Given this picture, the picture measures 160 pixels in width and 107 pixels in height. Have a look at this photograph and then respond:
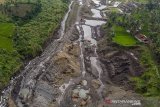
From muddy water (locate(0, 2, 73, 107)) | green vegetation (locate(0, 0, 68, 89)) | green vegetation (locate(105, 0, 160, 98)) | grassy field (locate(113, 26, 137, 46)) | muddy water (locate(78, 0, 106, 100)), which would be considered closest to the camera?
muddy water (locate(0, 2, 73, 107))

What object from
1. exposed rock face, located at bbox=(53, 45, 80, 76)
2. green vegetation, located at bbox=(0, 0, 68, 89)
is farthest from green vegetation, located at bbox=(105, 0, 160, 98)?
green vegetation, located at bbox=(0, 0, 68, 89)

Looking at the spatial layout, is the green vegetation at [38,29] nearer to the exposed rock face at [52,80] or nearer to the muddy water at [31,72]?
the muddy water at [31,72]

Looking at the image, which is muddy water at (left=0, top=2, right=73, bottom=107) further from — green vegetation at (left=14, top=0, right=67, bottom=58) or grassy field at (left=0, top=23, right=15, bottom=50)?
grassy field at (left=0, top=23, right=15, bottom=50)

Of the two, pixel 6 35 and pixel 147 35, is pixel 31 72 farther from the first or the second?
pixel 147 35

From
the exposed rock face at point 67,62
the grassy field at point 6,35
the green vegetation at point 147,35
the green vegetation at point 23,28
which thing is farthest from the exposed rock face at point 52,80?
the green vegetation at point 147,35

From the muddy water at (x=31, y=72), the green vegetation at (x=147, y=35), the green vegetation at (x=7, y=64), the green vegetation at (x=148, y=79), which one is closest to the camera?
the muddy water at (x=31, y=72)

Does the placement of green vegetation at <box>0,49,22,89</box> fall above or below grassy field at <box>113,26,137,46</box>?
above

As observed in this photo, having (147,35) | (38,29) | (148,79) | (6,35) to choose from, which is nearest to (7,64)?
(6,35)

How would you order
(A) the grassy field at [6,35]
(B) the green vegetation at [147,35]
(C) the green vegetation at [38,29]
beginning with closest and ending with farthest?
(B) the green vegetation at [147,35], (A) the grassy field at [6,35], (C) the green vegetation at [38,29]
